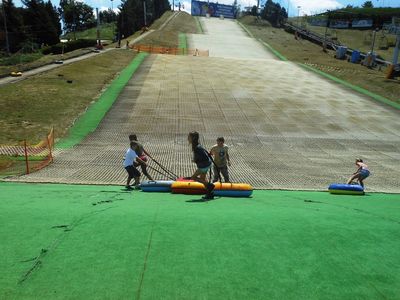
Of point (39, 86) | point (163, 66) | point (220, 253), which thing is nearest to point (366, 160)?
point (220, 253)

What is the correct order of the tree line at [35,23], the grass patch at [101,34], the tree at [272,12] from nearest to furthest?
the tree line at [35,23], the grass patch at [101,34], the tree at [272,12]

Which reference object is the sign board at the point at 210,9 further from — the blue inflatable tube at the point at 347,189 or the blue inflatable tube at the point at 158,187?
the blue inflatable tube at the point at 158,187

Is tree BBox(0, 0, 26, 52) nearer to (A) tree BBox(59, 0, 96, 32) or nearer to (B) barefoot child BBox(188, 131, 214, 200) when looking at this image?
(A) tree BBox(59, 0, 96, 32)

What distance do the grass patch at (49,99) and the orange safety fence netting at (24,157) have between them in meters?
1.13

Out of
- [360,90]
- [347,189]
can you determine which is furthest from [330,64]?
[347,189]

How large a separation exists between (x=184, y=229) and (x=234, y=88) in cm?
2821

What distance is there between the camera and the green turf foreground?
512 cm

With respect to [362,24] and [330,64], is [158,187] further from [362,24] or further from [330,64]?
[362,24]

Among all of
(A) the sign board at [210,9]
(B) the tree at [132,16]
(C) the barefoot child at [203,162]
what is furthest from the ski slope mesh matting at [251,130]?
(A) the sign board at [210,9]

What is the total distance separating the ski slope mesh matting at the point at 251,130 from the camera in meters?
16.4

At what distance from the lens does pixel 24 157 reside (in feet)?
57.5

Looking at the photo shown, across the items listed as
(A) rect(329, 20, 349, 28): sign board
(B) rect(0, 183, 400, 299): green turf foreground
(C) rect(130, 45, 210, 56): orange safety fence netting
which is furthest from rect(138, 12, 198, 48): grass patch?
(B) rect(0, 183, 400, 299): green turf foreground

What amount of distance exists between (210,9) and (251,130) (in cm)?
11603

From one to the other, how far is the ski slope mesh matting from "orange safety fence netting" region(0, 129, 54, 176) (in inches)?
20.2
